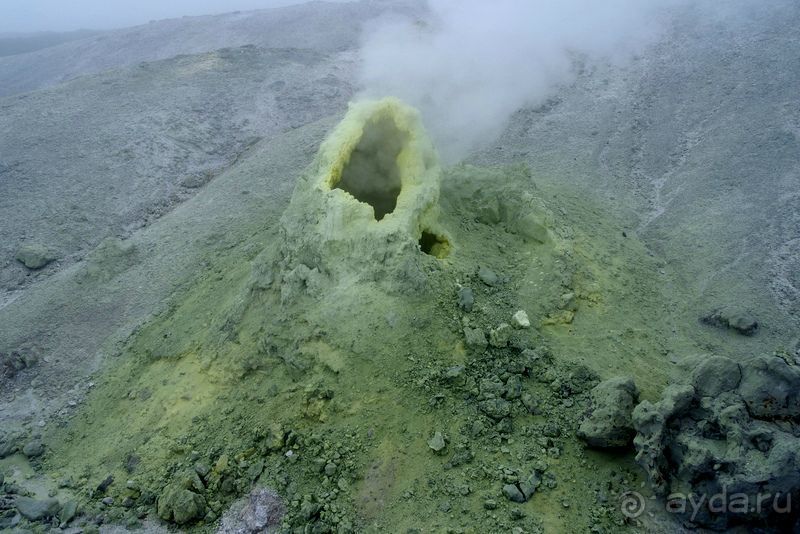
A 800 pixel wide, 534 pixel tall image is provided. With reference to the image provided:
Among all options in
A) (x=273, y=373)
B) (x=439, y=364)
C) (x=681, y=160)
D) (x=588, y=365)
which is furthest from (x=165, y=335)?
(x=681, y=160)

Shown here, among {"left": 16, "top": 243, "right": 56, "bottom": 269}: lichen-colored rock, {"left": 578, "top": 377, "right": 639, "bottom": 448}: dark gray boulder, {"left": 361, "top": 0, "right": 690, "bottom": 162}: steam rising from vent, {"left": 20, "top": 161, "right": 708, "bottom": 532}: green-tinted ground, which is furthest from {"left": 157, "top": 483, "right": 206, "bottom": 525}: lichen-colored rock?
{"left": 361, "top": 0, "right": 690, "bottom": 162}: steam rising from vent

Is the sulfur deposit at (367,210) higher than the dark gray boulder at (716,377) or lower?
higher

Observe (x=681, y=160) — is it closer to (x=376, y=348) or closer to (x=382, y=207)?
(x=382, y=207)

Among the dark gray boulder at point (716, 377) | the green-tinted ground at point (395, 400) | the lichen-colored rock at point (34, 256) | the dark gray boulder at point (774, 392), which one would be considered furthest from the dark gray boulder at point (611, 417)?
the lichen-colored rock at point (34, 256)

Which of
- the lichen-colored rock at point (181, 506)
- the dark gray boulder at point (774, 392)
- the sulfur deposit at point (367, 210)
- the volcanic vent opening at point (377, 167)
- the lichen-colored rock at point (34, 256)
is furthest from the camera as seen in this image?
the lichen-colored rock at point (34, 256)

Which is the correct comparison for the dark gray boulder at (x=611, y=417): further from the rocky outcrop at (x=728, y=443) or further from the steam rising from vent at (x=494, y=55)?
the steam rising from vent at (x=494, y=55)

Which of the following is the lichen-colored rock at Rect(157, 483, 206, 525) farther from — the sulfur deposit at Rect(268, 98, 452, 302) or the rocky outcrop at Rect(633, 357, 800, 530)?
the rocky outcrop at Rect(633, 357, 800, 530)

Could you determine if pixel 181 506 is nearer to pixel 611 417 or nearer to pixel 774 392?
pixel 611 417
